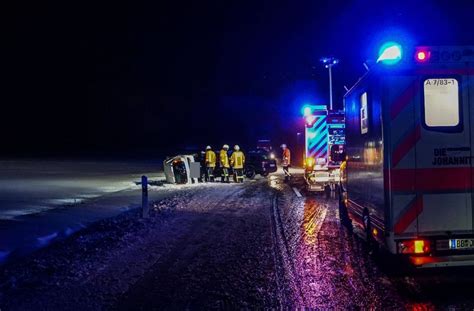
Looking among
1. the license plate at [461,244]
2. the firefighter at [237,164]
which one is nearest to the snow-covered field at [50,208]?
the firefighter at [237,164]

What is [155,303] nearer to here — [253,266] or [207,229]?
[253,266]

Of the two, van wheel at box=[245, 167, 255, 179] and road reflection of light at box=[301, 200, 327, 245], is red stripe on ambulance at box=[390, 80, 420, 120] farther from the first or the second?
van wheel at box=[245, 167, 255, 179]

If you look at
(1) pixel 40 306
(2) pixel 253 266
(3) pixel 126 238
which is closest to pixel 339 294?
(2) pixel 253 266

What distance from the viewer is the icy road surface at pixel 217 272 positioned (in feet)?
21.2

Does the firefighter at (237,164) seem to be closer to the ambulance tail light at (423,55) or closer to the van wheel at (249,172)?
the van wheel at (249,172)

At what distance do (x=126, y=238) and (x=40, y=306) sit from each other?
4383 millimetres

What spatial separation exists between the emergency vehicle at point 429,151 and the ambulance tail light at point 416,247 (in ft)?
0.04

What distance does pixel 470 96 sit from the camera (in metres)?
6.84

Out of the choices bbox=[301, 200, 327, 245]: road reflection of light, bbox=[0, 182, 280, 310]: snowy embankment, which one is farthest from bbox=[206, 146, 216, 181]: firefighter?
bbox=[0, 182, 280, 310]: snowy embankment

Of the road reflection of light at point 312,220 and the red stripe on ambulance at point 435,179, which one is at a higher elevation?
the red stripe on ambulance at point 435,179

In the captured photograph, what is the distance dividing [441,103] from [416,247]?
1828 millimetres

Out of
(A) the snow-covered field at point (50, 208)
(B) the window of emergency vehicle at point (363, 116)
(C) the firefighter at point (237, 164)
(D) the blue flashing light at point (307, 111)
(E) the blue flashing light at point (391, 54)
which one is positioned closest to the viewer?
(E) the blue flashing light at point (391, 54)

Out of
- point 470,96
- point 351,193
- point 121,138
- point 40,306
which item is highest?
point 121,138

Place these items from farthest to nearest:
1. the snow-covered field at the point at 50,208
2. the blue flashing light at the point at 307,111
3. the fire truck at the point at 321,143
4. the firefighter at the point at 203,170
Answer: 1. the firefighter at the point at 203,170
2. the blue flashing light at the point at 307,111
3. the fire truck at the point at 321,143
4. the snow-covered field at the point at 50,208
